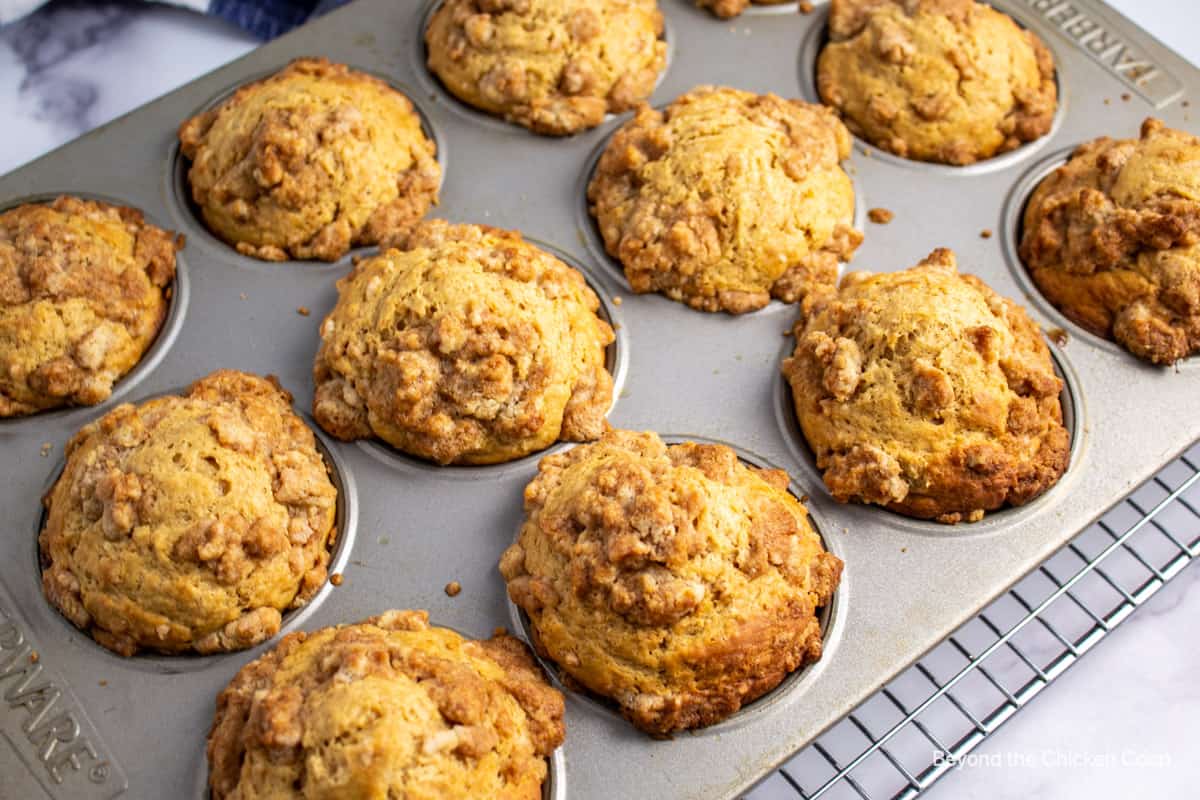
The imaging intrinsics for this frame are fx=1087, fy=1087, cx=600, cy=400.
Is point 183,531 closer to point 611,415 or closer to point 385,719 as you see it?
point 385,719

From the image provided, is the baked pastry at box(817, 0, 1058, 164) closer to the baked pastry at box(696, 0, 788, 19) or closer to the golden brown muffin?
the baked pastry at box(696, 0, 788, 19)

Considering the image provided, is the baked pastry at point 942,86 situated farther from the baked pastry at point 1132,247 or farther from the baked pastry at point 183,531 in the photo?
the baked pastry at point 183,531

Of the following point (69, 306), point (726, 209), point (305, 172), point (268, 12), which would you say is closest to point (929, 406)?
point (726, 209)

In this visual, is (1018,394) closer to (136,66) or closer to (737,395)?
(737,395)

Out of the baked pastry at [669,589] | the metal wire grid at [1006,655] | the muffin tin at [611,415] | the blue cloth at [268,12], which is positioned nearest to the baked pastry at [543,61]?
the muffin tin at [611,415]

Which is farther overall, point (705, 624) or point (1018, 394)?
point (1018, 394)

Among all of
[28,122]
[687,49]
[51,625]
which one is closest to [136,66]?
[28,122]
